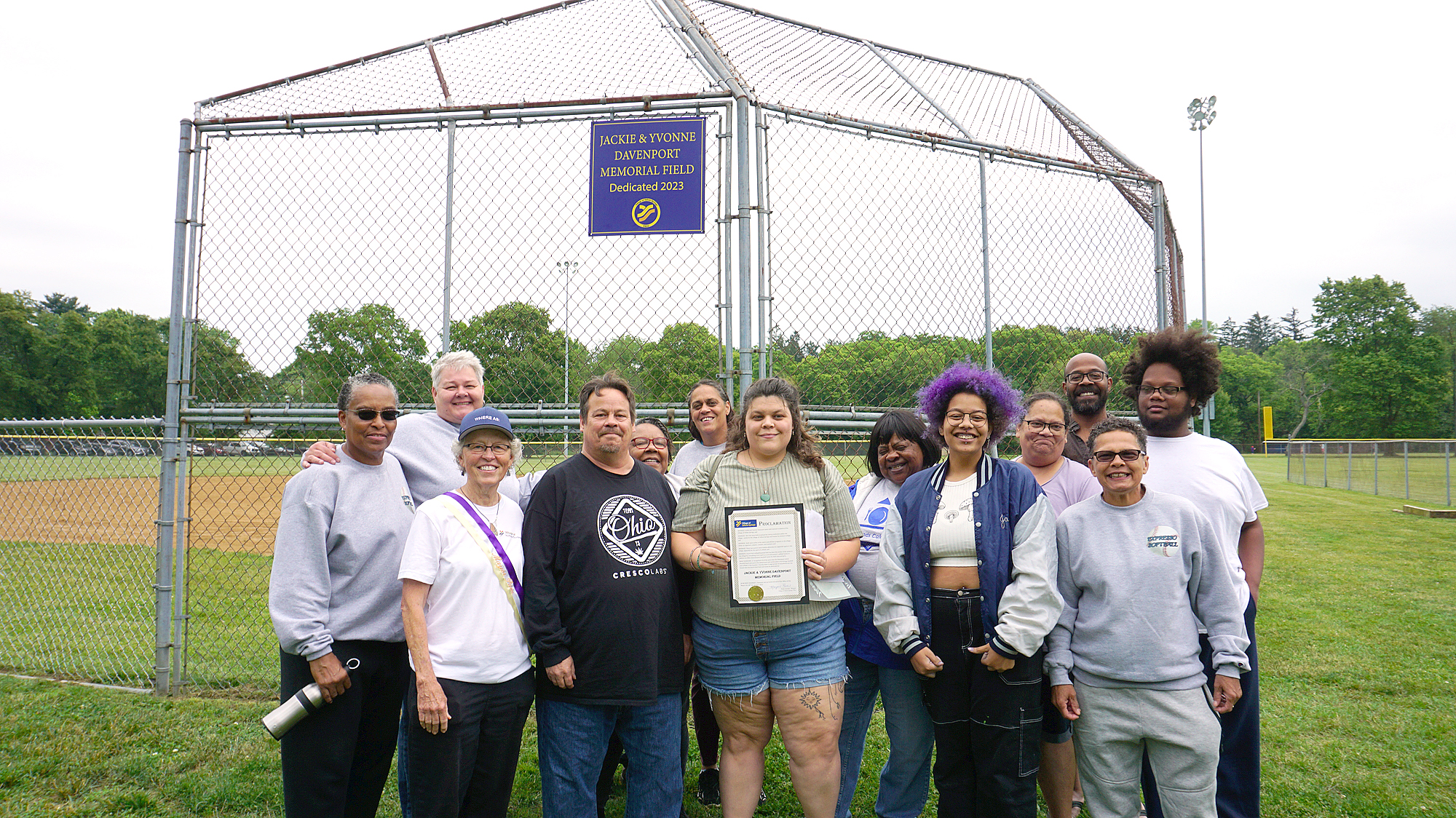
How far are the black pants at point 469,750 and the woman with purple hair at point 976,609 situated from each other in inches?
62.4

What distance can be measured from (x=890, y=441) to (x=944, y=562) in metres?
0.83

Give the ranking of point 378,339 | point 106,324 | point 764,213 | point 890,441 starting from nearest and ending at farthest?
point 890,441, point 764,213, point 378,339, point 106,324

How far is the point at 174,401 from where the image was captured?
17.1ft

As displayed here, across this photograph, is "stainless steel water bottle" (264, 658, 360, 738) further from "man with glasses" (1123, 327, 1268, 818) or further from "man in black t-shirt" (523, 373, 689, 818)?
"man with glasses" (1123, 327, 1268, 818)

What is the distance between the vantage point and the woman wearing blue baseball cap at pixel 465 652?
2.79m

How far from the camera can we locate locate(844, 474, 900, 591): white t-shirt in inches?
141

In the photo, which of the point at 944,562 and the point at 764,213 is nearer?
the point at 944,562

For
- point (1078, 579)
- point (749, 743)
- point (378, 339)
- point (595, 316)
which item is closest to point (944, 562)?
point (1078, 579)

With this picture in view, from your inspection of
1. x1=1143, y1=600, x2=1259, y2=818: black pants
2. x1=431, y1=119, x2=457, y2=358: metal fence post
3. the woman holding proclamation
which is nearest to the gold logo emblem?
x1=431, y1=119, x2=457, y2=358: metal fence post

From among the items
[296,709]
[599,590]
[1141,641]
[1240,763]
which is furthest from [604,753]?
[1240,763]

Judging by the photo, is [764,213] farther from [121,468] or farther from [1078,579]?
[121,468]

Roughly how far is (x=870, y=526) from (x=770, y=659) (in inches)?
34.5

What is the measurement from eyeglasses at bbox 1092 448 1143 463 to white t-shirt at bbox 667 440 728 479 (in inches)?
80.4

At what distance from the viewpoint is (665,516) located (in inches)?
128
